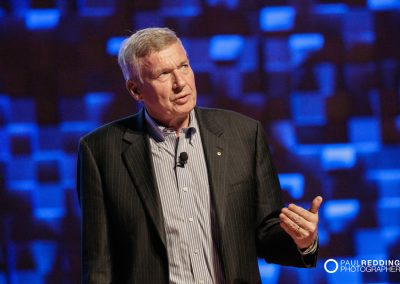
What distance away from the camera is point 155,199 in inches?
86.4

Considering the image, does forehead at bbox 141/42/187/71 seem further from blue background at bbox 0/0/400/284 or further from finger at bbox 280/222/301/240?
blue background at bbox 0/0/400/284

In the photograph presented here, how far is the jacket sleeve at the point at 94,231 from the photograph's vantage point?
224 cm

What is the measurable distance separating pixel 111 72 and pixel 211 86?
553mm

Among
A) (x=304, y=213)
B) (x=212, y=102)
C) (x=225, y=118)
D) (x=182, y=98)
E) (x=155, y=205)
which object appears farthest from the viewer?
(x=212, y=102)

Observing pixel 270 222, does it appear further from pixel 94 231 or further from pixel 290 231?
pixel 94 231

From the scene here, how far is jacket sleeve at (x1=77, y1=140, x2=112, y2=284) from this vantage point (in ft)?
7.36

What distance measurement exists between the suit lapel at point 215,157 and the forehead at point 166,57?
22 centimetres

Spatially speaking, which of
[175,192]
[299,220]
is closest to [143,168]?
[175,192]

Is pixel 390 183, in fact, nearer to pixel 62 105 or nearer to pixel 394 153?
pixel 394 153

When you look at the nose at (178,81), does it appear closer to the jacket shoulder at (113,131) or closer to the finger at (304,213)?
the jacket shoulder at (113,131)

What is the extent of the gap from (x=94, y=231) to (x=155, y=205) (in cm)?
25

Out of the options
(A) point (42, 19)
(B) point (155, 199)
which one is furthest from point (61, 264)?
(B) point (155, 199)

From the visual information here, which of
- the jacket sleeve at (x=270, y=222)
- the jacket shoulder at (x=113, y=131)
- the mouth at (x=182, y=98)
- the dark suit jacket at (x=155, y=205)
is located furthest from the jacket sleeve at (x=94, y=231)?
the jacket sleeve at (x=270, y=222)

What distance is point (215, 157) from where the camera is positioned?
227 cm
